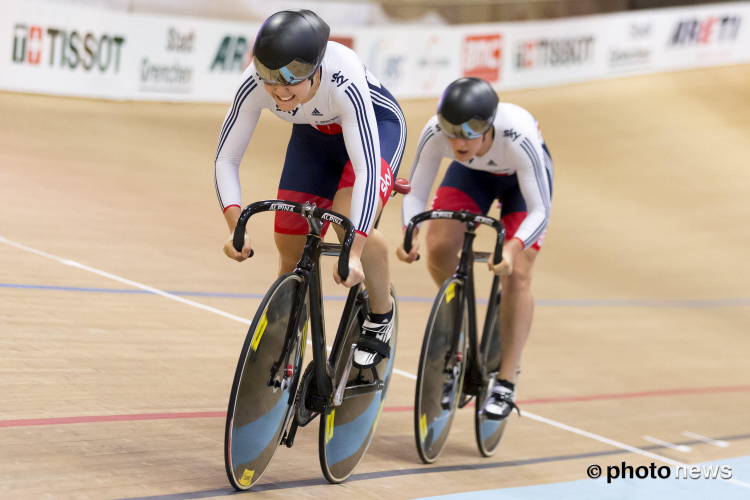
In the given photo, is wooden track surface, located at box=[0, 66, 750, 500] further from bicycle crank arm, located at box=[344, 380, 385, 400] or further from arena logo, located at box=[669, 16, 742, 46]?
arena logo, located at box=[669, 16, 742, 46]

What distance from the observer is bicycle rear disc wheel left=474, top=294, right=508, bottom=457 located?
9.98 ft

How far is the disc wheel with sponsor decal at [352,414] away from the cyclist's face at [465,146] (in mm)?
598

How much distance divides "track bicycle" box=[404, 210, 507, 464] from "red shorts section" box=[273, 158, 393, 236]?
1.69 ft

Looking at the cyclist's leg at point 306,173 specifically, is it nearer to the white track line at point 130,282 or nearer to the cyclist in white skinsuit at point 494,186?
the cyclist in white skinsuit at point 494,186

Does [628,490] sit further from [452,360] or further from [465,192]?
[465,192]

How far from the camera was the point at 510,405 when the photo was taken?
311 centimetres

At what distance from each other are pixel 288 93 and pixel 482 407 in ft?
5.16

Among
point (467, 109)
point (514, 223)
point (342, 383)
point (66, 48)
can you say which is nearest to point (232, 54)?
point (66, 48)

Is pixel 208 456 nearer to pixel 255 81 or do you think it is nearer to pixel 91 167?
pixel 255 81

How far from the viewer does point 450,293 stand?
283 cm

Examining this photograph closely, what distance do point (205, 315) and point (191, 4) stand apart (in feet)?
22.1

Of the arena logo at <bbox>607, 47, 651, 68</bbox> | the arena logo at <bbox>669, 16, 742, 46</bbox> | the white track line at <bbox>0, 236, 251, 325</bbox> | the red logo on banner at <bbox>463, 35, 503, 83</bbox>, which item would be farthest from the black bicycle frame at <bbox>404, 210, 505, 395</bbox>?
the arena logo at <bbox>669, 16, 742, 46</bbox>

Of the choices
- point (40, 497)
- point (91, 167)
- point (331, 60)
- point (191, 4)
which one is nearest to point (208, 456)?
point (40, 497)

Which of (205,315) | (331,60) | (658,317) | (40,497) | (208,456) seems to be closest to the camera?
(40,497)
